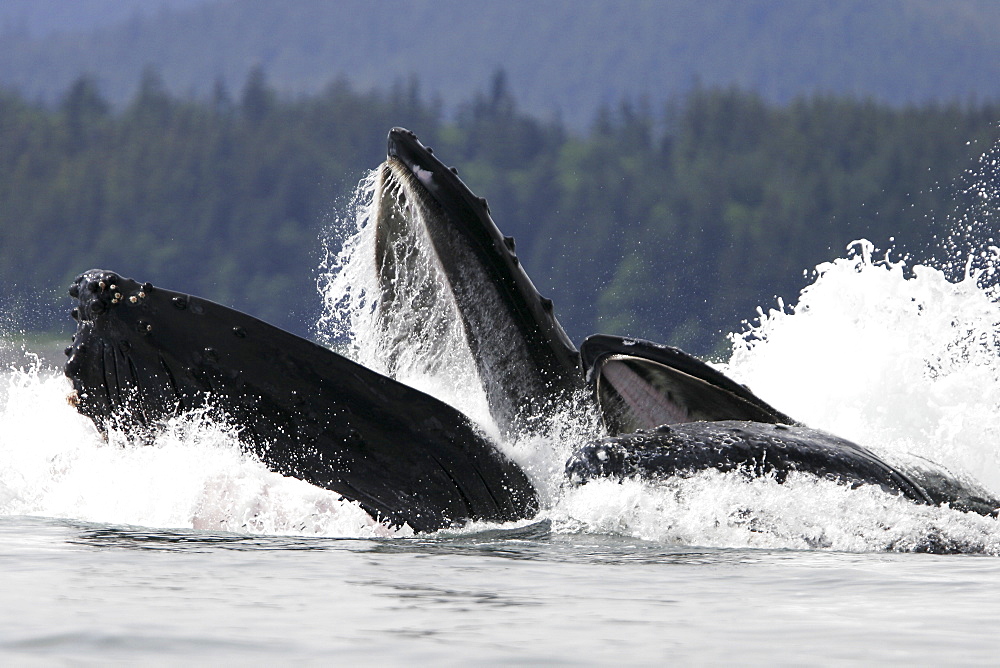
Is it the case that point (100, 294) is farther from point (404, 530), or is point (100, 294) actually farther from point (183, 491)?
point (404, 530)

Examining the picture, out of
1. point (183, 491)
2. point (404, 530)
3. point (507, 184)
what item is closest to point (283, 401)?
point (404, 530)

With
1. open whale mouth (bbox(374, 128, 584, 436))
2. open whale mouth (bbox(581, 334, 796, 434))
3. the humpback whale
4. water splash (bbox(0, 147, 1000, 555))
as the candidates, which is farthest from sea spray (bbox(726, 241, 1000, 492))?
open whale mouth (bbox(374, 128, 584, 436))

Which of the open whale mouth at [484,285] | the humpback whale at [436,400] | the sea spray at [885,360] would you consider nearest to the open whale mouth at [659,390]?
the humpback whale at [436,400]

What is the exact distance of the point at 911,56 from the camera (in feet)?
609

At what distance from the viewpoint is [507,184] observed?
84750 mm

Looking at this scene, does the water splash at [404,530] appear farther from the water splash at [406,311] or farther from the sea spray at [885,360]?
the sea spray at [885,360]

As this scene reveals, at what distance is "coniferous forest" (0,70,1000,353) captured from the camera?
75.8 meters

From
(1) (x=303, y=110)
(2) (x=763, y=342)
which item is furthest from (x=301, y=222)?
(2) (x=763, y=342)

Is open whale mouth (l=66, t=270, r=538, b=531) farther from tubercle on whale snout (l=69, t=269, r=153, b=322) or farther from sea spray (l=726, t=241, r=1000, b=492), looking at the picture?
sea spray (l=726, t=241, r=1000, b=492)

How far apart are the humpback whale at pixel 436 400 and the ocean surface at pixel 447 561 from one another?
0.38ft

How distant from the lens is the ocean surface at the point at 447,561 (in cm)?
424

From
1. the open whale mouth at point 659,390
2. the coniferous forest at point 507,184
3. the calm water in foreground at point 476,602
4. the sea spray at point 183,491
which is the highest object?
the coniferous forest at point 507,184

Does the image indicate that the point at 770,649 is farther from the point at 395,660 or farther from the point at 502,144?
the point at 502,144

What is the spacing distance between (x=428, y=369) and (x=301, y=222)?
75030mm
